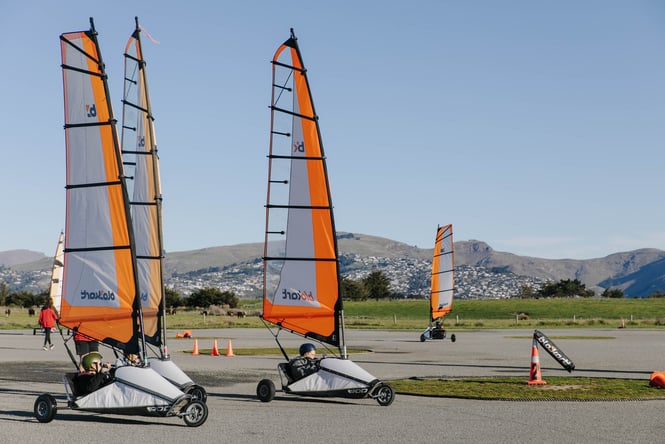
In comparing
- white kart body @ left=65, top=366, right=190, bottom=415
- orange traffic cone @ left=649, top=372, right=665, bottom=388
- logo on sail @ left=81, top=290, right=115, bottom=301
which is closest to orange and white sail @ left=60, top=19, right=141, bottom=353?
logo on sail @ left=81, top=290, right=115, bottom=301

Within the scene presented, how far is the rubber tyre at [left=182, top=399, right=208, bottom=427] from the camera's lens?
14.2 meters

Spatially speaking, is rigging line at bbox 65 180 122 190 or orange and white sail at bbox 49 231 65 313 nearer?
rigging line at bbox 65 180 122 190

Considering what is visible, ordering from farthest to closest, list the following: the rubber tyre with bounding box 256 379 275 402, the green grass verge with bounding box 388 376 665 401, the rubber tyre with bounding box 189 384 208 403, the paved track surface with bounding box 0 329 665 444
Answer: the green grass verge with bounding box 388 376 665 401 < the rubber tyre with bounding box 256 379 275 402 < the rubber tyre with bounding box 189 384 208 403 < the paved track surface with bounding box 0 329 665 444

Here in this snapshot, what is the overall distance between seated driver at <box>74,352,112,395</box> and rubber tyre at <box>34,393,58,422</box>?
53 cm

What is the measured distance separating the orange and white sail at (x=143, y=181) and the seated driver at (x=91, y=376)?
389 cm

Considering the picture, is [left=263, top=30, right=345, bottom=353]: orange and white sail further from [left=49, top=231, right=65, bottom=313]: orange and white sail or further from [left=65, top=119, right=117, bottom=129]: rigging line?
[left=49, top=231, right=65, bottom=313]: orange and white sail

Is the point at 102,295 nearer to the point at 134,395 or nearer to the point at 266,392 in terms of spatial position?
the point at 134,395

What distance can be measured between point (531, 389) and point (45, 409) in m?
10.3

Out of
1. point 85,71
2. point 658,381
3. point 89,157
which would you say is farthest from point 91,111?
point 658,381

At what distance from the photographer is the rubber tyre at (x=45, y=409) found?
14.4 metres

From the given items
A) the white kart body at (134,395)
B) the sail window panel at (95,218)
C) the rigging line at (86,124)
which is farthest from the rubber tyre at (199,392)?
the rigging line at (86,124)

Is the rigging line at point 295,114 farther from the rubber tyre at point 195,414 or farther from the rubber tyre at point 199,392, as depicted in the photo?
the rubber tyre at point 195,414

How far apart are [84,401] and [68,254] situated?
3099 millimetres

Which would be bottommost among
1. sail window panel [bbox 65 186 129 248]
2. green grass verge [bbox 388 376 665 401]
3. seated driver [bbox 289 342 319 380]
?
green grass verge [bbox 388 376 665 401]
